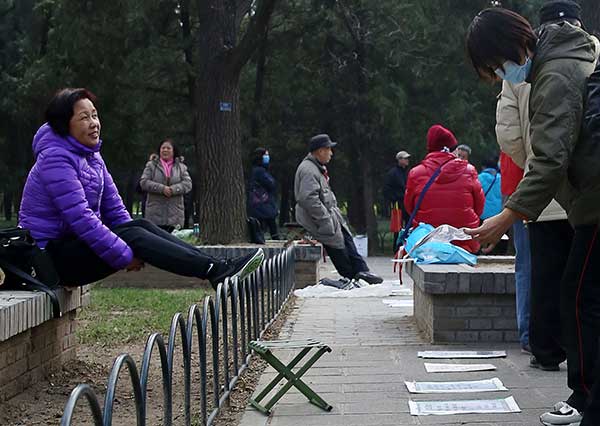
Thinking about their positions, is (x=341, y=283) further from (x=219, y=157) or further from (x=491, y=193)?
(x=219, y=157)

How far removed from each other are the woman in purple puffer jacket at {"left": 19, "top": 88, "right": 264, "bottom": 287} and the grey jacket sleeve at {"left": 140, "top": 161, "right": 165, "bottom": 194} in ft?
22.9

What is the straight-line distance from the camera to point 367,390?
5.71 m

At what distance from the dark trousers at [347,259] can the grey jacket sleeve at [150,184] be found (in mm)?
2410

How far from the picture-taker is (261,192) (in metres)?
16.7

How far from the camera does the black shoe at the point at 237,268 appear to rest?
20.7 feet

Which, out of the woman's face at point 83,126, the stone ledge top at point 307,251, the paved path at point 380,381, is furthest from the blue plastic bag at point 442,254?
the stone ledge top at point 307,251

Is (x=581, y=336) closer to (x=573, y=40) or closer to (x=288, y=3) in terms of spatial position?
(x=573, y=40)

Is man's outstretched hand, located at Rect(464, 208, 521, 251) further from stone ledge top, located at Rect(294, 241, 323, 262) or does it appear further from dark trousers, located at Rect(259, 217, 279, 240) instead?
dark trousers, located at Rect(259, 217, 279, 240)

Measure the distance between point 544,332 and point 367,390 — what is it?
1036 mm

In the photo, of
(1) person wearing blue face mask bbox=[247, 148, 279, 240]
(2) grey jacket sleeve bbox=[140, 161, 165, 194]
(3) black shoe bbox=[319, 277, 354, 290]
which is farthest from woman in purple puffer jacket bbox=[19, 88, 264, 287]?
(1) person wearing blue face mask bbox=[247, 148, 279, 240]

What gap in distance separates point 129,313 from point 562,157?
20.0 feet

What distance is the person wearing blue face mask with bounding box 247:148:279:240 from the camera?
640 inches

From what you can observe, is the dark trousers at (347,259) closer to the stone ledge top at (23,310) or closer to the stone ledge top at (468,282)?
the stone ledge top at (468,282)

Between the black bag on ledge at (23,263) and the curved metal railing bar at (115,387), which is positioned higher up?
the black bag on ledge at (23,263)
